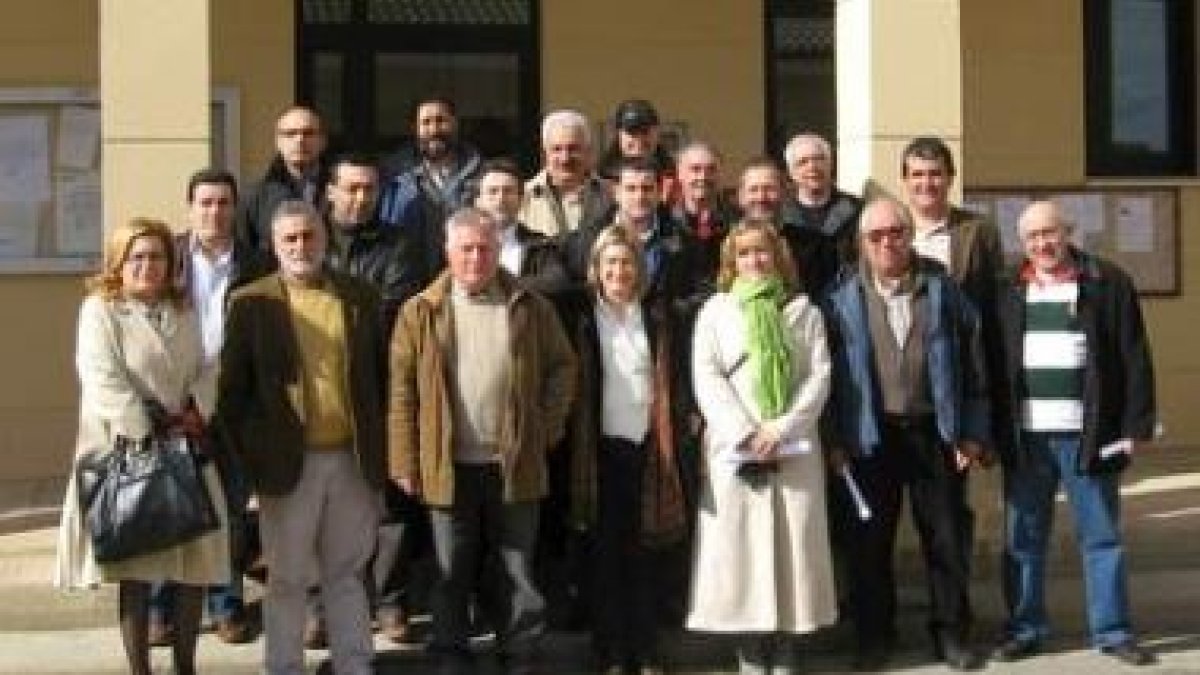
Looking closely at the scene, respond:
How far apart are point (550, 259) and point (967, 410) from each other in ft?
5.71

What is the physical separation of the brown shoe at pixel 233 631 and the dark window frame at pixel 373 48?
437 cm

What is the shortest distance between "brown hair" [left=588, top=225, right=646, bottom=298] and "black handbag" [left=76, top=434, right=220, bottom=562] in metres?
1.66

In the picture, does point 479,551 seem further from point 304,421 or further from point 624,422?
point 304,421

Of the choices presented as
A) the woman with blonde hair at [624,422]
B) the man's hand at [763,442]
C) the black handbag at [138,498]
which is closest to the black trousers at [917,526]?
the man's hand at [763,442]

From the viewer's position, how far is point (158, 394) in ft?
21.8

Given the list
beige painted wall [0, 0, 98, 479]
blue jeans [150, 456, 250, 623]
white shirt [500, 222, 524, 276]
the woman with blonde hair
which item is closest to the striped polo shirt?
the woman with blonde hair

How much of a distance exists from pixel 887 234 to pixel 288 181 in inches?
93.9

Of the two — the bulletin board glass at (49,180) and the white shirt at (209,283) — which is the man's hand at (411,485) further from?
the bulletin board glass at (49,180)

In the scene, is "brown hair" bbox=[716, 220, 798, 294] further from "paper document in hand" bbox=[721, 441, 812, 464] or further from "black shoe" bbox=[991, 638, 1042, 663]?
"black shoe" bbox=[991, 638, 1042, 663]

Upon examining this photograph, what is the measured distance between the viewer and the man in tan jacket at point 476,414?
270 inches

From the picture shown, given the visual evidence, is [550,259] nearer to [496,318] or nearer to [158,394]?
[496,318]

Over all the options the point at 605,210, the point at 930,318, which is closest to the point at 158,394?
the point at 605,210

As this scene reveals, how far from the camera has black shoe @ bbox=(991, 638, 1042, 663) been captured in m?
7.66

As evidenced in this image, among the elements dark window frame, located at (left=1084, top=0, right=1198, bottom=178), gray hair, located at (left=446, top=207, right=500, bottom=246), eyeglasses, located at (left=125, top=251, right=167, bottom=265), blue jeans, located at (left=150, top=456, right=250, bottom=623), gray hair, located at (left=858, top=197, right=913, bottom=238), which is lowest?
blue jeans, located at (left=150, top=456, right=250, bottom=623)
